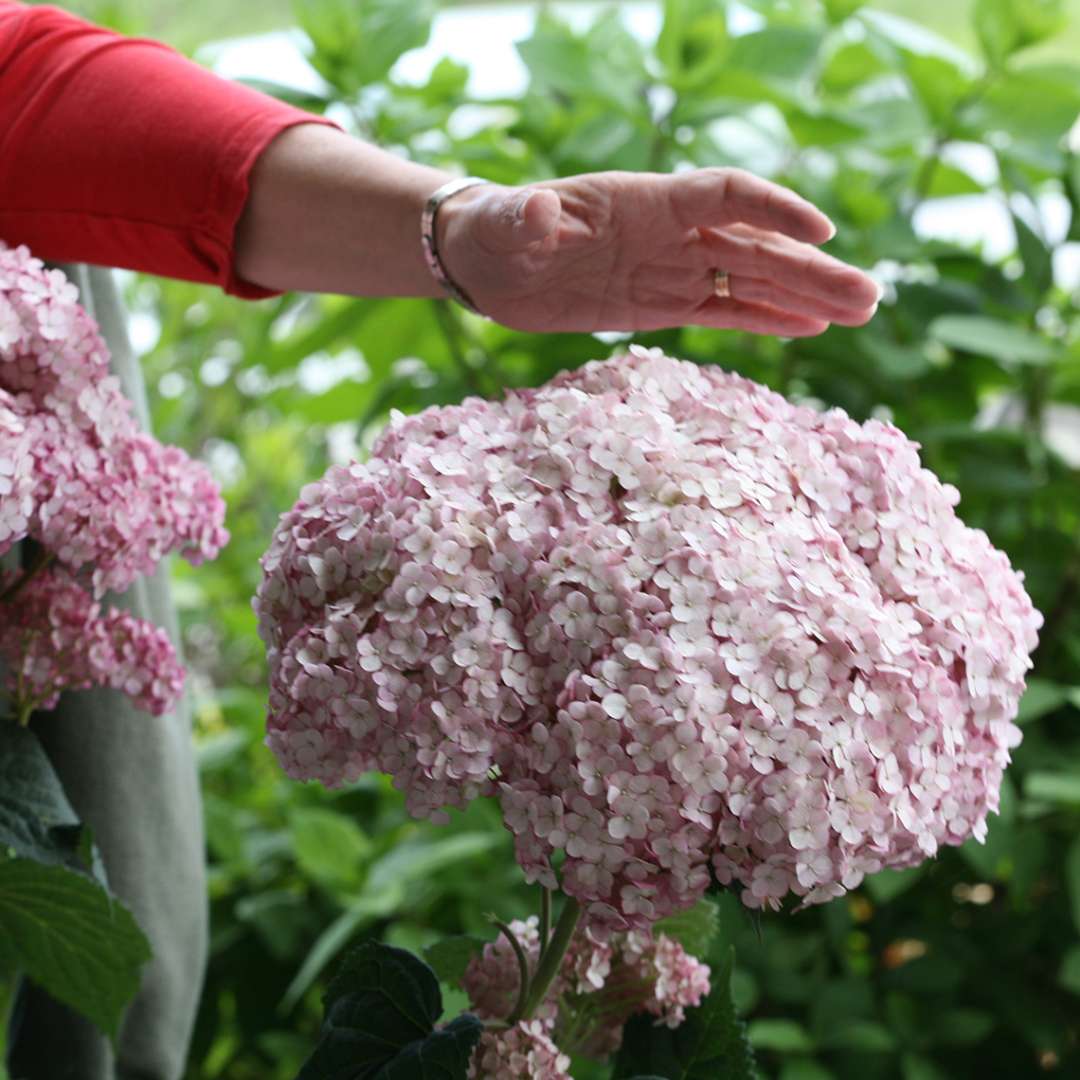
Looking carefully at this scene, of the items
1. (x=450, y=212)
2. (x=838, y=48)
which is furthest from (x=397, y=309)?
(x=450, y=212)

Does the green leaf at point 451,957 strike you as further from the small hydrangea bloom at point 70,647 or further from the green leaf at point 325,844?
the green leaf at point 325,844

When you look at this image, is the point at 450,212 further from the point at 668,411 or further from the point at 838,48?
the point at 838,48

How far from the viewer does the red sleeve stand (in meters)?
0.82

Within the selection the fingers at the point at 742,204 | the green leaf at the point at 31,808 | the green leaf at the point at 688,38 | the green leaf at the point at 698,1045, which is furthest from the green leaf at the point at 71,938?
the green leaf at the point at 688,38

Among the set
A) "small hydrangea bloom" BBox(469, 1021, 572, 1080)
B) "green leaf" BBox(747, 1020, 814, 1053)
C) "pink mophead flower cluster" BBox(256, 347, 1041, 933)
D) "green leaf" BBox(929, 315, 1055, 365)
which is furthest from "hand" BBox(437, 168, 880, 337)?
"green leaf" BBox(747, 1020, 814, 1053)

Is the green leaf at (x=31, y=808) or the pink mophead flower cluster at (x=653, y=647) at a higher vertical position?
the pink mophead flower cluster at (x=653, y=647)

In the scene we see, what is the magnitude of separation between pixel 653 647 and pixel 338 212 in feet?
1.28

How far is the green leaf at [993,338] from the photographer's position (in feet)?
4.33

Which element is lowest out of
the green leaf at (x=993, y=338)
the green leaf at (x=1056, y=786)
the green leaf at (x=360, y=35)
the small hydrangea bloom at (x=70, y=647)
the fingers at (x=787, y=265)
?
the green leaf at (x=1056, y=786)

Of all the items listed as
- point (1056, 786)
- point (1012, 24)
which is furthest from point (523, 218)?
point (1012, 24)

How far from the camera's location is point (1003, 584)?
67 centimetres

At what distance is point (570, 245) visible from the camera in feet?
2.54

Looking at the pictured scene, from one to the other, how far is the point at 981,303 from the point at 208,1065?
52.2 inches

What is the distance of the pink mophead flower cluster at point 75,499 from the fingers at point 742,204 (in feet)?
1.03
